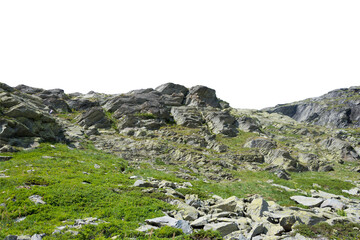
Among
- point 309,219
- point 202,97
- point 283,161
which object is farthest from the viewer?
point 202,97

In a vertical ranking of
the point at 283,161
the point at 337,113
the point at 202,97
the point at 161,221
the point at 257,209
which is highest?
the point at 202,97

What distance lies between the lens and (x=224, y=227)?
10.6 metres

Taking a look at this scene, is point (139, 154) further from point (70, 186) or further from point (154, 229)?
point (154, 229)

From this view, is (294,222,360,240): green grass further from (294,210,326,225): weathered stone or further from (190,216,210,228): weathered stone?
(190,216,210,228): weathered stone

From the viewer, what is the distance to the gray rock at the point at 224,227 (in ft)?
34.3

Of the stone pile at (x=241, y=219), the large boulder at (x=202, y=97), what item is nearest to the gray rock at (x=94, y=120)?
the large boulder at (x=202, y=97)

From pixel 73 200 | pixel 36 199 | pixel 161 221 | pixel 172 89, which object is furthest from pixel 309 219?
pixel 172 89

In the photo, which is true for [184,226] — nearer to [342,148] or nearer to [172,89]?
[342,148]

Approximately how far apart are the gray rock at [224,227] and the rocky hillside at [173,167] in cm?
5

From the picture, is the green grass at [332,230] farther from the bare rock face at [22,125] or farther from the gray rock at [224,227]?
the bare rock face at [22,125]

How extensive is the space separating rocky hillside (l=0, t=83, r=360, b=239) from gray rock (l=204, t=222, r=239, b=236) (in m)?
0.05

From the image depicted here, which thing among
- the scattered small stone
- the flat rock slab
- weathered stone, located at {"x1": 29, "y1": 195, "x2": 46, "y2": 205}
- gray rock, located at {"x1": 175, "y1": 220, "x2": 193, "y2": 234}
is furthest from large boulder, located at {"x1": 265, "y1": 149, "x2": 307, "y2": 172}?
weathered stone, located at {"x1": 29, "y1": 195, "x2": 46, "y2": 205}

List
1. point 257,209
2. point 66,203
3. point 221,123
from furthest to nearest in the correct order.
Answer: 1. point 221,123
2. point 257,209
3. point 66,203

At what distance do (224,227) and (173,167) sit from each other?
22.5 meters
